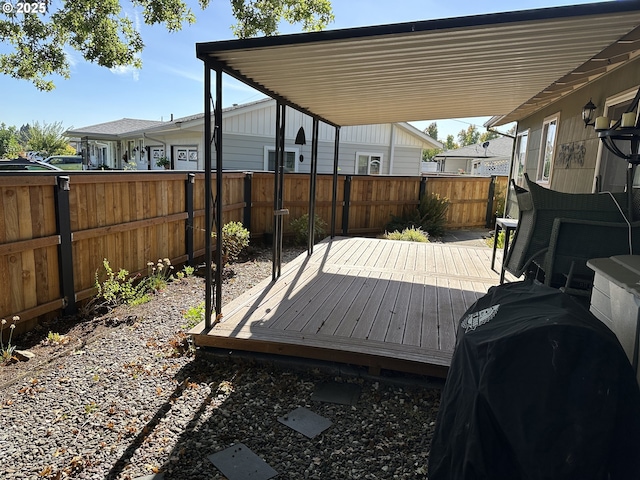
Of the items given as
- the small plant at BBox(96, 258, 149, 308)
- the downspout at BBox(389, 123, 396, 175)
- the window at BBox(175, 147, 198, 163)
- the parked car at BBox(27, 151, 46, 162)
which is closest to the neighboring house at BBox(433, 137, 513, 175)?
the downspout at BBox(389, 123, 396, 175)

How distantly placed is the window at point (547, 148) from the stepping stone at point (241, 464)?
235 inches

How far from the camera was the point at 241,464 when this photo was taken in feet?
6.79

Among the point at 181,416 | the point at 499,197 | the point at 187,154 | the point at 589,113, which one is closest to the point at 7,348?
the point at 181,416

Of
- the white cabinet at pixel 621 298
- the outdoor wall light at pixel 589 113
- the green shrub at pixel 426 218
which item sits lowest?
the green shrub at pixel 426 218

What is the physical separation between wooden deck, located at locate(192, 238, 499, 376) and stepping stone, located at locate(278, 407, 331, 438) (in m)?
0.51

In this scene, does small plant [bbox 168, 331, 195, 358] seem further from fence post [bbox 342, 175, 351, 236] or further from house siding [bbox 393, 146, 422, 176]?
house siding [bbox 393, 146, 422, 176]

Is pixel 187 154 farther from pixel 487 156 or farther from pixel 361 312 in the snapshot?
pixel 487 156

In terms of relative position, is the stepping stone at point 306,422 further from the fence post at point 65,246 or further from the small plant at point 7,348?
the fence post at point 65,246

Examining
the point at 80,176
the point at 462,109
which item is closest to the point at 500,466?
the point at 80,176

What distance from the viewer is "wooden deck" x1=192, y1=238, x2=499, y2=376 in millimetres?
2916

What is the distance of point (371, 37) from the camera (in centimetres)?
252

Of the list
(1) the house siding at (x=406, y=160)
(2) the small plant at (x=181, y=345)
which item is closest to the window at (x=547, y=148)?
(2) the small plant at (x=181, y=345)

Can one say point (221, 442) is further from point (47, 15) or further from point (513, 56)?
point (47, 15)

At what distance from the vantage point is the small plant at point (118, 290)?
4180 millimetres
